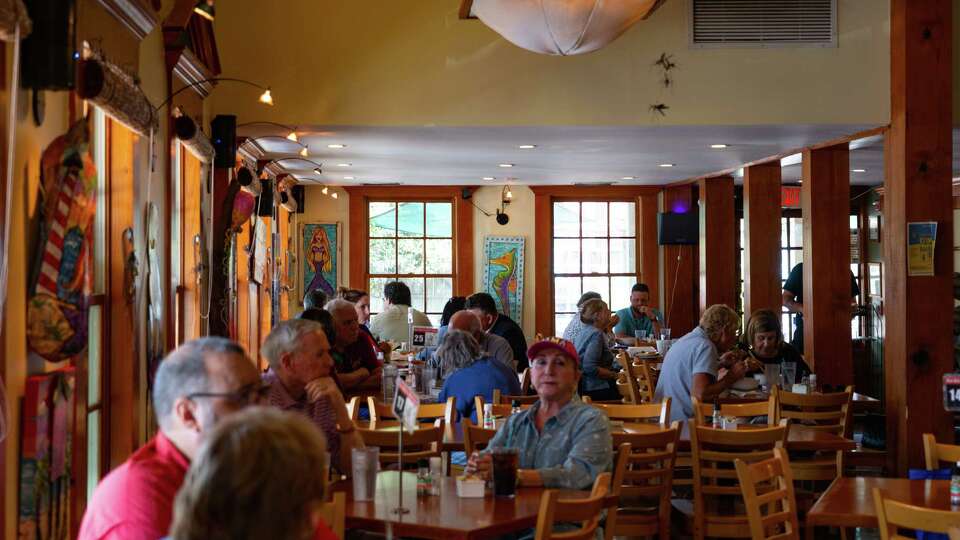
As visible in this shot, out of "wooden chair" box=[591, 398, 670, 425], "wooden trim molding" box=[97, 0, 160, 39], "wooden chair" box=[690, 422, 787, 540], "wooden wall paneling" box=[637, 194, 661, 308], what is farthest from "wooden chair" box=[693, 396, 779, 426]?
"wooden wall paneling" box=[637, 194, 661, 308]

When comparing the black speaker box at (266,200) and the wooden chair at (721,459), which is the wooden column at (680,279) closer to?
the black speaker box at (266,200)

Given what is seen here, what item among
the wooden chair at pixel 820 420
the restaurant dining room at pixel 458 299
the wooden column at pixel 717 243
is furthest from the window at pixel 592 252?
the wooden chair at pixel 820 420

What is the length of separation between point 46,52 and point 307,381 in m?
1.71

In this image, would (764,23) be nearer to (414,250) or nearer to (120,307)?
(120,307)

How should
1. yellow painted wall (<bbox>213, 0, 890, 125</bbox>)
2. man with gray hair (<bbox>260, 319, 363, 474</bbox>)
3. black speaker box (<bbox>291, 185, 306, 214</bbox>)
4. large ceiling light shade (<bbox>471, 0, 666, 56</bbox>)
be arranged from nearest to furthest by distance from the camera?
man with gray hair (<bbox>260, 319, 363, 474</bbox>) < large ceiling light shade (<bbox>471, 0, 666, 56</bbox>) < yellow painted wall (<bbox>213, 0, 890, 125</bbox>) < black speaker box (<bbox>291, 185, 306, 214</bbox>)

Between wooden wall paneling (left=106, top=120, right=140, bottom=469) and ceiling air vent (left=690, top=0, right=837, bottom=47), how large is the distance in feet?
15.2

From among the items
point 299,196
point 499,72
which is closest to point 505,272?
point 299,196

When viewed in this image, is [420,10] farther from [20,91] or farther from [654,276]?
[654,276]

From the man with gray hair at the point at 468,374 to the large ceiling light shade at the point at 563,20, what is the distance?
1764mm

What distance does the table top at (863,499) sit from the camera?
4.18 m

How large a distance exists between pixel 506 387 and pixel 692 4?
3.57 meters

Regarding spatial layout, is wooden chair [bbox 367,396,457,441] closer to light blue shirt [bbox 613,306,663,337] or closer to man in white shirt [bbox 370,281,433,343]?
man in white shirt [bbox 370,281,433,343]

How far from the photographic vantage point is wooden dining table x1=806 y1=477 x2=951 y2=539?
418 centimetres

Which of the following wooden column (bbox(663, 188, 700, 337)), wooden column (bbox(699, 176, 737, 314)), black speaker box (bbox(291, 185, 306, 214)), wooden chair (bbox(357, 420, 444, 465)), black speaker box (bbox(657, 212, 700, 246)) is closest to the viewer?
wooden chair (bbox(357, 420, 444, 465))
